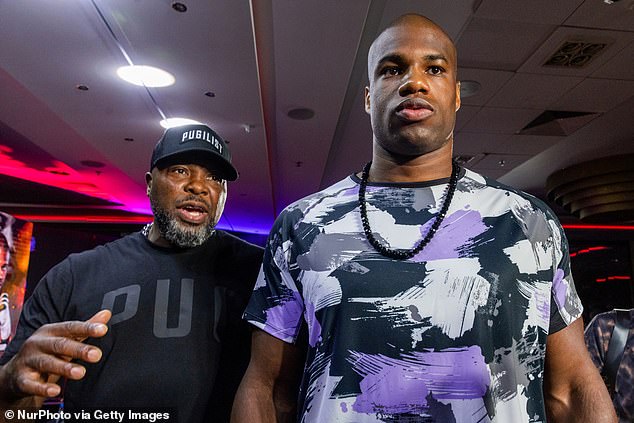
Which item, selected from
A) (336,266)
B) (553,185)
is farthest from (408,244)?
(553,185)

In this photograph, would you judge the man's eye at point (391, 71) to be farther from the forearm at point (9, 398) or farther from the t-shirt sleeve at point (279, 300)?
the forearm at point (9, 398)

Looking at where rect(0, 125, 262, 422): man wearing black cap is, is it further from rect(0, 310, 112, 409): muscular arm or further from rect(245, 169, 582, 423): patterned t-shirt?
rect(245, 169, 582, 423): patterned t-shirt

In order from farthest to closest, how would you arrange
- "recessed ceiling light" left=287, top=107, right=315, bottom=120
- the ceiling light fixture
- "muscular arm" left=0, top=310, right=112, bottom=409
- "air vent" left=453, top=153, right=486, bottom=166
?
"air vent" left=453, top=153, right=486, bottom=166
"recessed ceiling light" left=287, top=107, right=315, bottom=120
the ceiling light fixture
"muscular arm" left=0, top=310, right=112, bottom=409

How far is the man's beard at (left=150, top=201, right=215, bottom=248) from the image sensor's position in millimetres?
1466

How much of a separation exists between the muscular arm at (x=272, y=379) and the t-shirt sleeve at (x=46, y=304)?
649 mm

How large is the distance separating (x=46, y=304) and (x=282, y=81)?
3.44m

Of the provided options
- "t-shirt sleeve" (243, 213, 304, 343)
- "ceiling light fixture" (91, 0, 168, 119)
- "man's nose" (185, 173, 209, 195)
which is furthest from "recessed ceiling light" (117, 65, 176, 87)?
"t-shirt sleeve" (243, 213, 304, 343)

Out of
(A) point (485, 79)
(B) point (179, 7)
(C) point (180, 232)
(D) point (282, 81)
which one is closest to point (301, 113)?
(D) point (282, 81)

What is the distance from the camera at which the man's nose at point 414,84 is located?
1.07 meters

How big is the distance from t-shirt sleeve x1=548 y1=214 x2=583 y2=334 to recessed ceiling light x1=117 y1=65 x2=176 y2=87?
12.5ft

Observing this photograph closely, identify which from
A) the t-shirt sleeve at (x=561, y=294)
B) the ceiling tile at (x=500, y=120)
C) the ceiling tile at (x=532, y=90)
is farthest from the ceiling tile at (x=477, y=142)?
the t-shirt sleeve at (x=561, y=294)

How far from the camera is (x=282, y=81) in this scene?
4.42 meters

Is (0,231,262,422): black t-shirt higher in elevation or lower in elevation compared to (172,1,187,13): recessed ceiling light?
lower

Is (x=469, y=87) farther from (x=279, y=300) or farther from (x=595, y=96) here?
(x=279, y=300)
